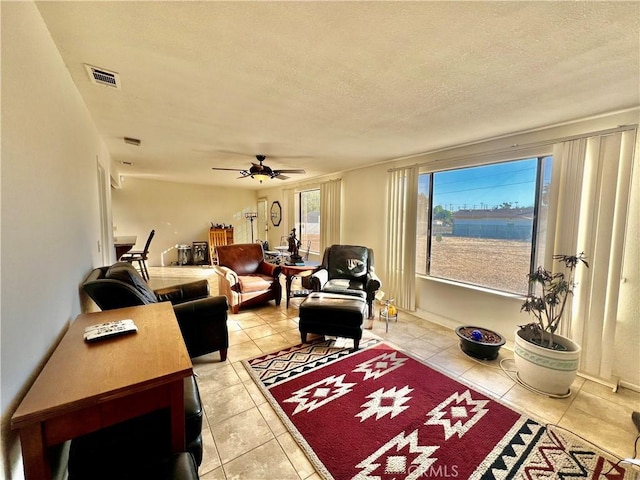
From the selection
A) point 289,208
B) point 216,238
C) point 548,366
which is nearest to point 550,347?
point 548,366

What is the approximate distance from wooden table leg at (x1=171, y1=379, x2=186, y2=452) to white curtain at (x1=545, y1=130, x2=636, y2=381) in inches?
128

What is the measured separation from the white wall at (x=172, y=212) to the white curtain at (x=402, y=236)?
554cm

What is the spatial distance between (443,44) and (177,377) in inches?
80.5

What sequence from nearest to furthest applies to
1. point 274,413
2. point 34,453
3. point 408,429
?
point 34,453 < point 408,429 < point 274,413

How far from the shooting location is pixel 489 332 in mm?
2811

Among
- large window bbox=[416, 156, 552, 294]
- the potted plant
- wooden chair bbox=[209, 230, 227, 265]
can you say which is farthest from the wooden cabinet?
the potted plant

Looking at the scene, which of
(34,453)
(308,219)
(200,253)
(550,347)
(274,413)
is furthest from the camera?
(200,253)

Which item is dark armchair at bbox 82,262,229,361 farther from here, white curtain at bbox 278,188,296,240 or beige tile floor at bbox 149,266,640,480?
white curtain at bbox 278,188,296,240

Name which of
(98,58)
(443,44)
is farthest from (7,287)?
(443,44)

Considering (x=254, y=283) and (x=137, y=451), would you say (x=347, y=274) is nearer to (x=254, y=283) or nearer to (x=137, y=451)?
(x=254, y=283)

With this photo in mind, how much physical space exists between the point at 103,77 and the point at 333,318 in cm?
270

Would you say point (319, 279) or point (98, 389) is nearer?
point (98, 389)

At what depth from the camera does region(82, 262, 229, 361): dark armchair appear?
5.85 ft

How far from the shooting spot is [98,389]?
0.93 metres
